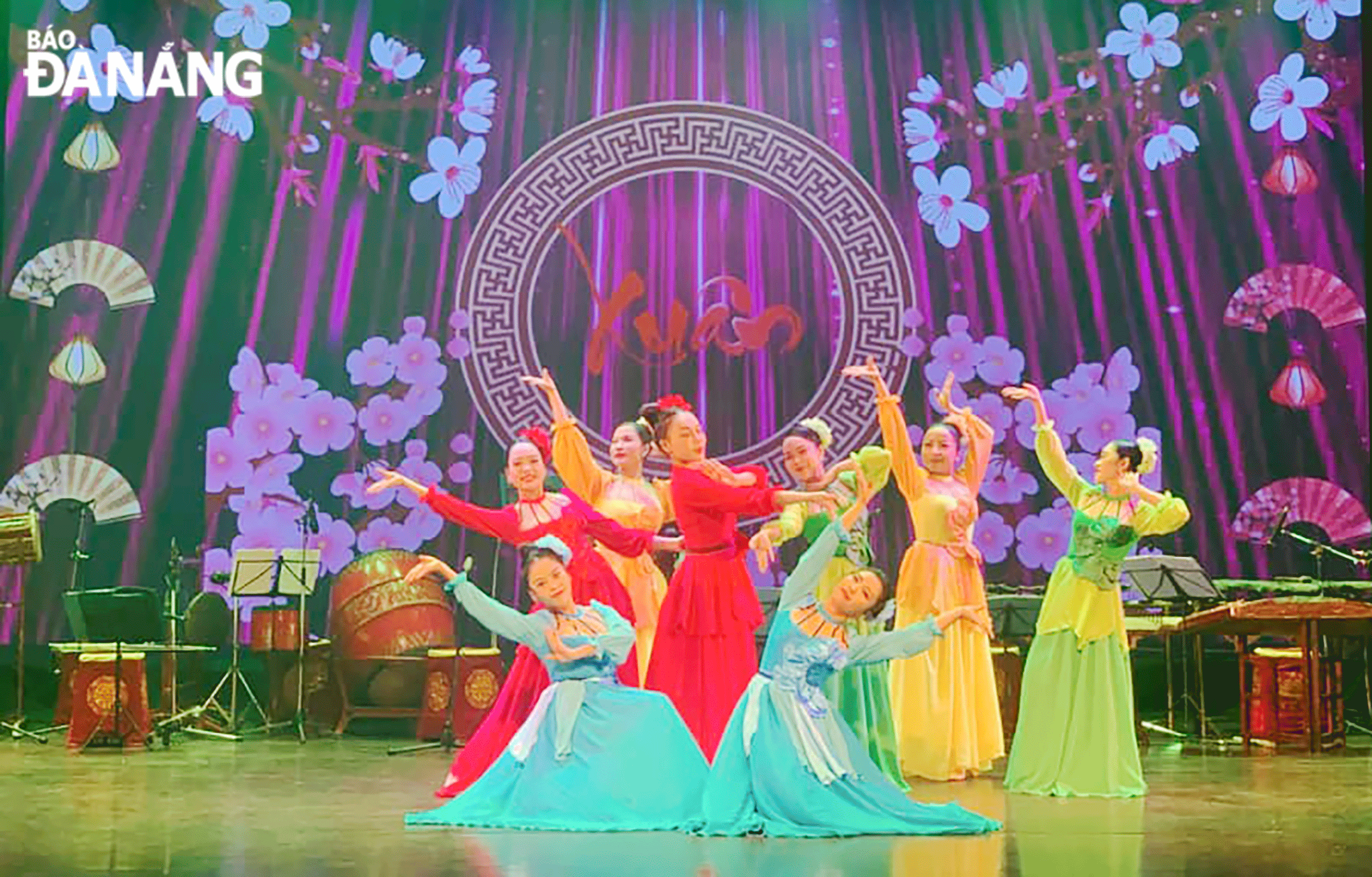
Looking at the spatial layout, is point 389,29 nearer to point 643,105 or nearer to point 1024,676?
point 643,105

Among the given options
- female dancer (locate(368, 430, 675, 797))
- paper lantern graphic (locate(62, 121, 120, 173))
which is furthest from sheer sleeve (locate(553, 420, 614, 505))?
paper lantern graphic (locate(62, 121, 120, 173))

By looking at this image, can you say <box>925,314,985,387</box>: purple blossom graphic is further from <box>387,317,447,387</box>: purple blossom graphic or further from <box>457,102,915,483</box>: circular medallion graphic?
<box>387,317,447,387</box>: purple blossom graphic

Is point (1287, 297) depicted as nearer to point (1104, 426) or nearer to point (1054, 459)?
point (1104, 426)

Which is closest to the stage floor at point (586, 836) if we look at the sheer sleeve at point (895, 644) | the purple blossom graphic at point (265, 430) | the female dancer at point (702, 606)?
the sheer sleeve at point (895, 644)

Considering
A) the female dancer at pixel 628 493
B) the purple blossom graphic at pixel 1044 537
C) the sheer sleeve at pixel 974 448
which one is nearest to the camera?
the female dancer at pixel 628 493

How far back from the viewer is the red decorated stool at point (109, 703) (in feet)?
28.0

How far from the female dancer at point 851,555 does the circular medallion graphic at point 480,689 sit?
2.31 meters

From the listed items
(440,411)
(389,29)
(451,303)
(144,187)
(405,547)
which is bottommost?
(405,547)

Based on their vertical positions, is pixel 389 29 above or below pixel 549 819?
above

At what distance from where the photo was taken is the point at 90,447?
9.81m

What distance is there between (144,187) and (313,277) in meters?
1.07

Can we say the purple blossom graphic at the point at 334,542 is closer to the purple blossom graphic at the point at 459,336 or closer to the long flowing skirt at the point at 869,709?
the purple blossom graphic at the point at 459,336

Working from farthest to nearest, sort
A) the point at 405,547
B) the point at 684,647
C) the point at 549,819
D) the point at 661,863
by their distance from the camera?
the point at 405,547 < the point at 684,647 < the point at 549,819 < the point at 661,863

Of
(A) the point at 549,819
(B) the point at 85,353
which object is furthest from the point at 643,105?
(A) the point at 549,819
